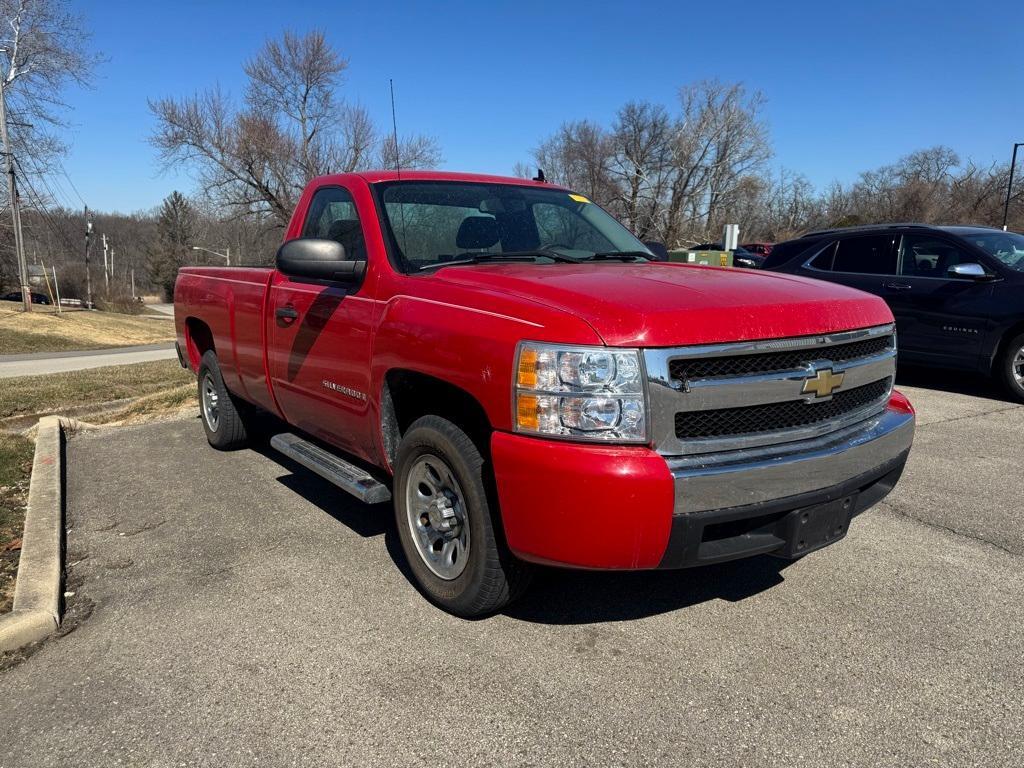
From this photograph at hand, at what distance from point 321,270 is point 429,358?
3.00ft

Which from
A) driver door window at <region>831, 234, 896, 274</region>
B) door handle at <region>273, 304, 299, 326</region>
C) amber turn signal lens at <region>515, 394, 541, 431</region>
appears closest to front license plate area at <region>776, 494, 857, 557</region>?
amber turn signal lens at <region>515, 394, 541, 431</region>

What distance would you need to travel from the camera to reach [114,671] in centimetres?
292

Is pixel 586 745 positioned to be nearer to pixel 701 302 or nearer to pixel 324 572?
pixel 701 302

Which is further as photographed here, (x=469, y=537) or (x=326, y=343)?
(x=326, y=343)

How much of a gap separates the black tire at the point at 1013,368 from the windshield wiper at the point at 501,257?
565 centimetres

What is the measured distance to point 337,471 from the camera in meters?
3.90

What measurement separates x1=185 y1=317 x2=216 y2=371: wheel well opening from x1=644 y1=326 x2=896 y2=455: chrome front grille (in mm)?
4720

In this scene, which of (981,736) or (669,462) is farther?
(669,462)

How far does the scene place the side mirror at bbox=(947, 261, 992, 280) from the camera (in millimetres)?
7332

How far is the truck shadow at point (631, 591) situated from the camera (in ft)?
10.8

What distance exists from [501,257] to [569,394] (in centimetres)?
140

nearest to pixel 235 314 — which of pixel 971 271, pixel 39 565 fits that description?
pixel 39 565

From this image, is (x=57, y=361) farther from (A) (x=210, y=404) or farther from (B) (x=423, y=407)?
(B) (x=423, y=407)

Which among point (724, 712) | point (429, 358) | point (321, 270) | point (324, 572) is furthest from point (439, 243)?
point (724, 712)
